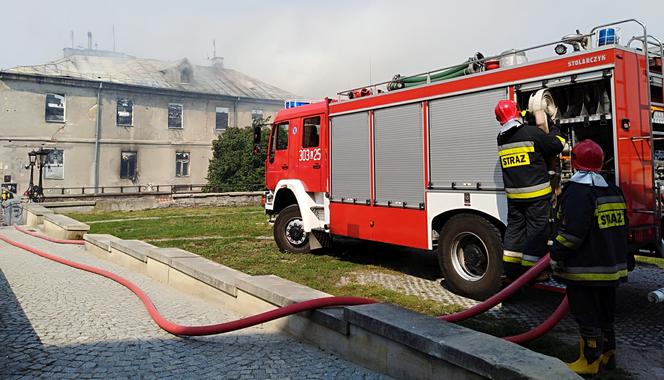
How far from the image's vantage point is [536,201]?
4.41 metres

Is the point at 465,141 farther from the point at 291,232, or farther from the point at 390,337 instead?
the point at 291,232

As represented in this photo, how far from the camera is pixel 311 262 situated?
24.5 ft

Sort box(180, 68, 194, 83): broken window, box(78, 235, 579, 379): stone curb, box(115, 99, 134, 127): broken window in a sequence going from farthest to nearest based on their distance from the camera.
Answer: box(180, 68, 194, 83): broken window < box(115, 99, 134, 127): broken window < box(78, 235, 579, 379): stone curb

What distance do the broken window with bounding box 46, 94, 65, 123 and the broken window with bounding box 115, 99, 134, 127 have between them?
10.9 feet

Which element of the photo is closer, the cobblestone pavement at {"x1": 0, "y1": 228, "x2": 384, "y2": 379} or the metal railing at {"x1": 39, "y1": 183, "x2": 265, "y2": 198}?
the cobblestone pavement at {"x1": 0, "y1": 228, "x2": 384, "y2": 379}

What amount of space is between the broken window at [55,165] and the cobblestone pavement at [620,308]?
2927 centimetres

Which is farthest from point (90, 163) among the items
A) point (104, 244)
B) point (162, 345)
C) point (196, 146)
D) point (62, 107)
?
point (162, 345)

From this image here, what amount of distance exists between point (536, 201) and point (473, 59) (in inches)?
81.1

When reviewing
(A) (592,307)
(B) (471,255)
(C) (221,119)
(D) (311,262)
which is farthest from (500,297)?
(C) (221,119)

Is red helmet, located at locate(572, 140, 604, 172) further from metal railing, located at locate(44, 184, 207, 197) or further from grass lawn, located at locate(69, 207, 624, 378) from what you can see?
metal railing, located at locate(44, 184, 207, 197)

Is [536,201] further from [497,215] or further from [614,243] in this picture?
[614,243]

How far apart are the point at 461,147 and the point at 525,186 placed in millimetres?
1174

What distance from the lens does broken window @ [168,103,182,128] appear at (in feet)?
112

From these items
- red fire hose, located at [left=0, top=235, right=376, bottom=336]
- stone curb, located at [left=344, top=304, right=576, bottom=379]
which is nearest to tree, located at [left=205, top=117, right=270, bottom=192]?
red fire hose, located at [left=0, top=235, right=376, bottom=336]
